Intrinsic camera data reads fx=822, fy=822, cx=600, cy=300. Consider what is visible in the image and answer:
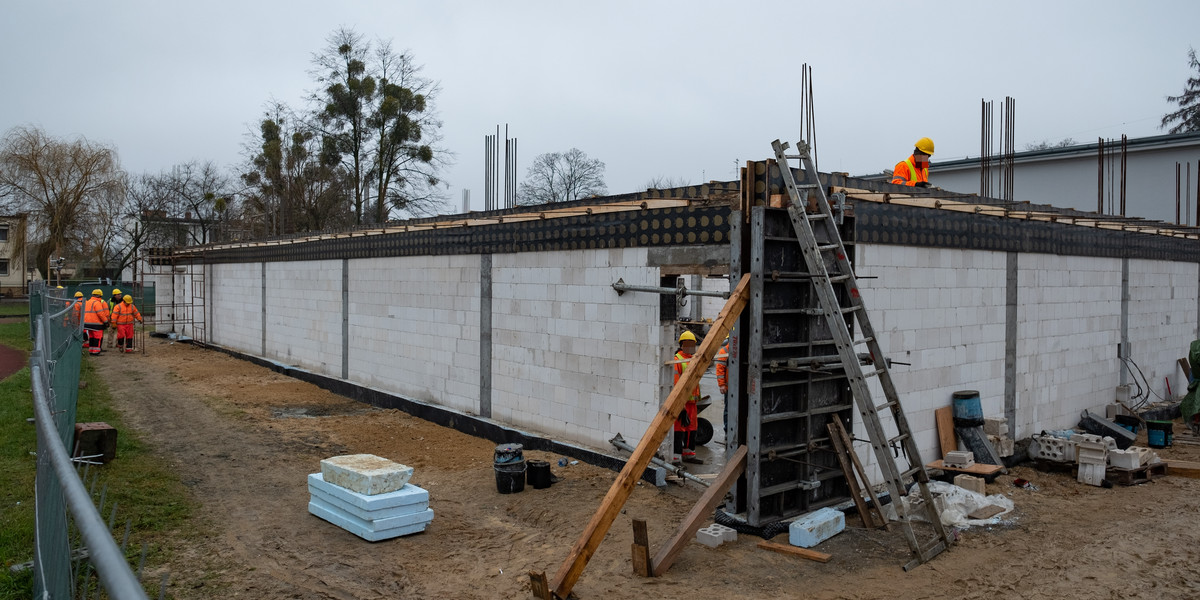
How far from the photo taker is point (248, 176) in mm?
40875

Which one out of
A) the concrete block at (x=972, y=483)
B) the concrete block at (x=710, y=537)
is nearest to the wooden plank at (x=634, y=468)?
the concrete block at (x=710, y=537)

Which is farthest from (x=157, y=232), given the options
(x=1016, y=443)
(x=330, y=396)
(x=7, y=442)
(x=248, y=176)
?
(x=1016, y=443)

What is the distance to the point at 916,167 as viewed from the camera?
476 inches

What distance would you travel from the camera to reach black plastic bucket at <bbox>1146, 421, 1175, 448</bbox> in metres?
12.3

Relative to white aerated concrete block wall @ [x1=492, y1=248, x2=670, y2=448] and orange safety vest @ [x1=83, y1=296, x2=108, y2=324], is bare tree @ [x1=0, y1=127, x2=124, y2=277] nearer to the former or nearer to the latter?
orange safety vest @ [x1=83, y1=296, x2=108, y2=324]

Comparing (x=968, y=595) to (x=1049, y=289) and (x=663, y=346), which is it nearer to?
(x=663, y=346)

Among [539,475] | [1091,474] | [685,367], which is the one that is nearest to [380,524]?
[539,475]

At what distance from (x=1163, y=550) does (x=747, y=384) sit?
4078 mm

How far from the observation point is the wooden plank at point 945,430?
9945 mm

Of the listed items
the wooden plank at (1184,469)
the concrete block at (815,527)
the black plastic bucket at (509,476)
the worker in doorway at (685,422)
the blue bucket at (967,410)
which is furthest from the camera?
the wooden plank at (1184,469)

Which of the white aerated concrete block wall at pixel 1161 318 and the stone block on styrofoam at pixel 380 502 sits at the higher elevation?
the white aerated concrete block wall at pixel 1161 318

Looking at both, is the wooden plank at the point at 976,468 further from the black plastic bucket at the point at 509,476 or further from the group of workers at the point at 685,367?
the black plastic bucket at the point at 509,476

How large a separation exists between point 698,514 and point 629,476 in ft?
3.44

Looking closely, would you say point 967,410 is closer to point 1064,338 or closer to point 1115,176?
point 1064,338
